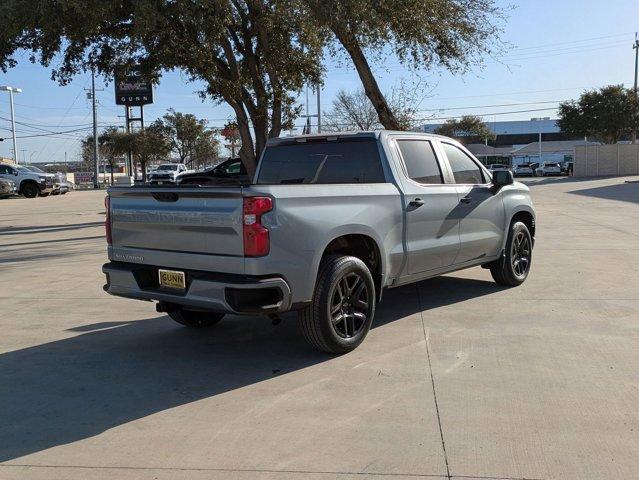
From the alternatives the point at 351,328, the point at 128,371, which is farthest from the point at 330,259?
the point at 128,371

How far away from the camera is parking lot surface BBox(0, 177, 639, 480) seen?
3.55 meters

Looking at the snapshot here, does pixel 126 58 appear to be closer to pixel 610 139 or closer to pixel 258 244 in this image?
pixel 258 244

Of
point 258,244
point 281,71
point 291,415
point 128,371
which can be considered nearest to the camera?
point 291,415

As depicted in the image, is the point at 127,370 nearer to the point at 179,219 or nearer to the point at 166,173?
the point at 179,219

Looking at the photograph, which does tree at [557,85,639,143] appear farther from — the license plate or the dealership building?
the license plate

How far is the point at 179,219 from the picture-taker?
16.4 feet

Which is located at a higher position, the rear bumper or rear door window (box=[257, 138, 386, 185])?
rear door window (box=[257, 138, 386, 185])

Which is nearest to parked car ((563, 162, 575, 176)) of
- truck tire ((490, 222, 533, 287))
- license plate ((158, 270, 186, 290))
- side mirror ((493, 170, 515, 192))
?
truck tire ((490, 222, 533, 287))

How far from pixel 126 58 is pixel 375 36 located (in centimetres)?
804

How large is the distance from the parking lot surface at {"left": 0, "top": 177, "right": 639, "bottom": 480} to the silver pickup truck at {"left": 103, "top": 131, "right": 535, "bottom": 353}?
0.54m

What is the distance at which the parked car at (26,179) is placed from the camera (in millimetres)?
36938

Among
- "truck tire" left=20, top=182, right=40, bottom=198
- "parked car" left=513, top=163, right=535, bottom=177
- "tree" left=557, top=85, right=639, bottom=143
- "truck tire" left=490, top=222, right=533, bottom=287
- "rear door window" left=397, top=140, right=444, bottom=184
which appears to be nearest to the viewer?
"rear door window" left=397, top=140, right=444, bottom=184

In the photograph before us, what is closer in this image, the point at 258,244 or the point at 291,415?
the point at 291,415

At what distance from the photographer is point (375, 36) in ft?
48.3
